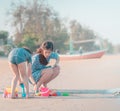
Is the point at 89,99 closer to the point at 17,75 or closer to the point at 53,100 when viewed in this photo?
the point at 53,100

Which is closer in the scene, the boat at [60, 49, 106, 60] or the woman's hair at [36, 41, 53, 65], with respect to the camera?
the woman's hair at [36, 41, 53, 65]

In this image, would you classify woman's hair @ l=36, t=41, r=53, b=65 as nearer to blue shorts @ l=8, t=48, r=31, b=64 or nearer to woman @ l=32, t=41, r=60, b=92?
woman @ l=32, t=41, r=60, b=92

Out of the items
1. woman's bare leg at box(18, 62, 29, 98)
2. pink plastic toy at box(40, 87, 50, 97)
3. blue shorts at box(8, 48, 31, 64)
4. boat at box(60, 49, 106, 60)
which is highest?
blue shorts at box(8, 48, 31, 64)

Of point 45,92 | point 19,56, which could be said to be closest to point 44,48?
point 19,56

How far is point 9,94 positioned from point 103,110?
237cm

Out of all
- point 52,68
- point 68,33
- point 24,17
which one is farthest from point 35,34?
point 52,68

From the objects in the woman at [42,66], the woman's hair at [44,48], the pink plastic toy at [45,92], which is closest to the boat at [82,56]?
the woman at [42,66]

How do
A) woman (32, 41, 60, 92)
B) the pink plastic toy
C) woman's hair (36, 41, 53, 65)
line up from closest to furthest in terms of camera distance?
the pink plastic toy, woman's hair (36, 41, 53, 65), woman (32, 41, 60, 92)

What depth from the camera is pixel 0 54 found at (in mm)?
41250

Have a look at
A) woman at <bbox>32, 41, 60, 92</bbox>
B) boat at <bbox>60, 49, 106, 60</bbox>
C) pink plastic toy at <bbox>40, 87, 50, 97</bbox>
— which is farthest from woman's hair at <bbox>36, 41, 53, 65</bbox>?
boat at <bbox>60, 49, 106, 60</bbox>

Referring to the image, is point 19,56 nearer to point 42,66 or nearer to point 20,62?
point 20,62

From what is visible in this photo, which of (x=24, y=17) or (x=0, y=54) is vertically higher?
(x=24, y=17)

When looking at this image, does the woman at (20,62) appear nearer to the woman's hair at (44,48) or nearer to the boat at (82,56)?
the woman's hair at (44,48)

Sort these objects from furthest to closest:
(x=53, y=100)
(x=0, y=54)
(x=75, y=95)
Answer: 1. (x=0, y=54)
2. (x=75, y=95)
3. (x=53, y=100)
